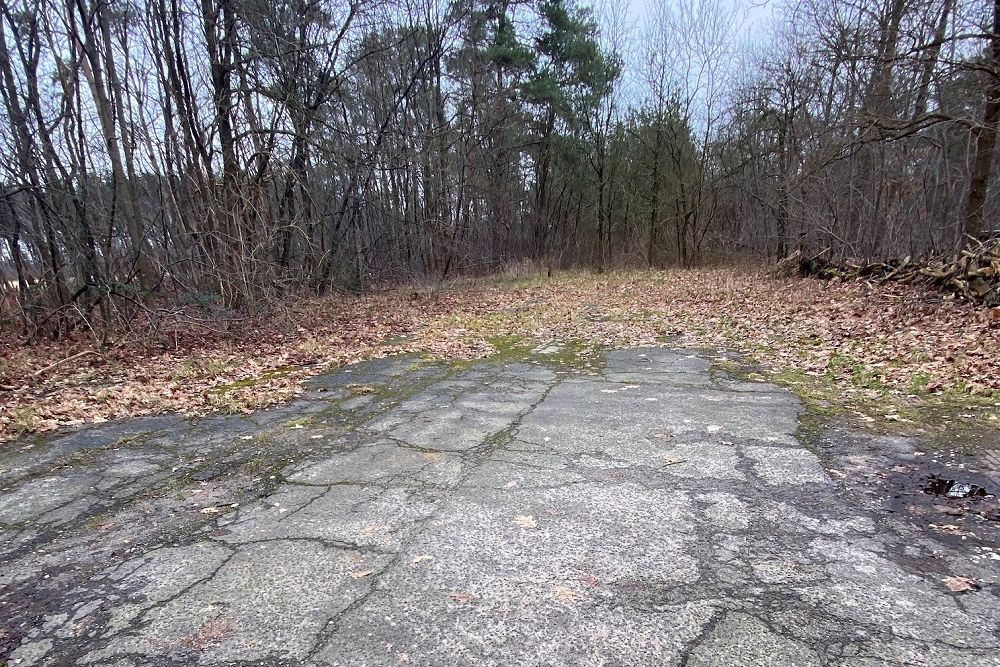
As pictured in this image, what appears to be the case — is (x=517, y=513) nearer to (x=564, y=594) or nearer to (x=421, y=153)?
(x=564, y=594)

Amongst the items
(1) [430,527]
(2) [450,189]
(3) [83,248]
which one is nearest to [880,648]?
(1) [430,527]

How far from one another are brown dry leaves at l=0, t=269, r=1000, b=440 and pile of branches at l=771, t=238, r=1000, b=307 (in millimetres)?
287

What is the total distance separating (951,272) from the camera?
8453mm

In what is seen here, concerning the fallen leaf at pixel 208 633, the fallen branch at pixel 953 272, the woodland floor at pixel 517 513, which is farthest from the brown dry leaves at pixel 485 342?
the fallen leaf at pixel 208 633

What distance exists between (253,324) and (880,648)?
9.14m

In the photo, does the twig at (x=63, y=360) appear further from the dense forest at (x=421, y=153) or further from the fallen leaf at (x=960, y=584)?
the fallen leaf at (x=960, y=584)

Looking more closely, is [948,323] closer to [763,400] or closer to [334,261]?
[763,400]

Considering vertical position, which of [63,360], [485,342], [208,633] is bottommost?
[208,633]

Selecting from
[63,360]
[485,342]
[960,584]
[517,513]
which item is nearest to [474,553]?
[517,513]

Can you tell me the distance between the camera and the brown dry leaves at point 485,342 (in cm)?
532

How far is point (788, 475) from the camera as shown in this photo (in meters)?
3.34

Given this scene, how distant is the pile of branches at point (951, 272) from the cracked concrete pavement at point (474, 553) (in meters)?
5.45

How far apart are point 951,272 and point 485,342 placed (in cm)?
748

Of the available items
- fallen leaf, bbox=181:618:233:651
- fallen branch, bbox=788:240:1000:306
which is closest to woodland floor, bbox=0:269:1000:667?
fallen leaf, bbox=181:618:233:651
